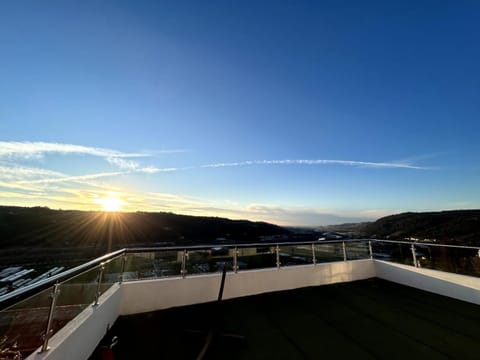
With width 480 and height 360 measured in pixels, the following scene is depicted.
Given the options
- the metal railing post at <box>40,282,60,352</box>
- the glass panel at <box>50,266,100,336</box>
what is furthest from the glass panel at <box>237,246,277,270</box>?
the metal railing post at <box>40,282,60,352</box>

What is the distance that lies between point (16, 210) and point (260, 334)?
39030 millimetres

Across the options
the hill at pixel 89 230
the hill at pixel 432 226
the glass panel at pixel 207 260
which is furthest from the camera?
the hill at pixel 89 230

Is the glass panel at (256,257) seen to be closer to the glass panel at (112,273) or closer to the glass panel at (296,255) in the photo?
the glass panel at (296,255)

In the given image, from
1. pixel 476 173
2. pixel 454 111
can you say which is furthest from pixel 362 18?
pixel 476 173

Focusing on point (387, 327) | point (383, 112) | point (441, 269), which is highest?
point (383, 112)

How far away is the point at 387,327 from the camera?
8.60 ft

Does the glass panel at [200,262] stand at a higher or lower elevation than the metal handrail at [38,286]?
lower

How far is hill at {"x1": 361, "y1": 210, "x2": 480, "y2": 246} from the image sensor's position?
678 inches

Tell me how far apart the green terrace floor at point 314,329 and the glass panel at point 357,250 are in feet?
4.50

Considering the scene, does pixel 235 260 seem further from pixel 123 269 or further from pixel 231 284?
pixel 123 269

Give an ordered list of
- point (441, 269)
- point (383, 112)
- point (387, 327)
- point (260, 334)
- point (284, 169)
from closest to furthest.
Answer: point (260, 334)
point (387, 327)
point (441, 269)
point (383, 112)
point (284, 169)

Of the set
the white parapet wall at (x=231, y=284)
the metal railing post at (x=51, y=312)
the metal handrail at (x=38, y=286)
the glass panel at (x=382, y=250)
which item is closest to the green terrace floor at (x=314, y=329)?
the white parapet wall at (x=231, y=284)

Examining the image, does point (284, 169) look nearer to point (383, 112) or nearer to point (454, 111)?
point (383, 112)

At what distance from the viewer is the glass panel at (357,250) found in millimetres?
5117
